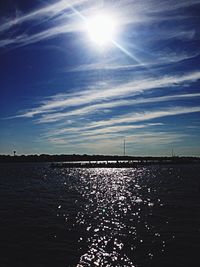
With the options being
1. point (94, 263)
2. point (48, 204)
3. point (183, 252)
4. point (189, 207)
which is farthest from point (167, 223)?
point (48, 204)

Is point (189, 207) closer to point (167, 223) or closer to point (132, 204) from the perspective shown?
point (132, 204)

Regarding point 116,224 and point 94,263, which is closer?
point 94,263

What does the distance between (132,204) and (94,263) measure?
2416cm

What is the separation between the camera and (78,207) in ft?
126

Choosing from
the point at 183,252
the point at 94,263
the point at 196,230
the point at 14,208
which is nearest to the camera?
the point at 94,263

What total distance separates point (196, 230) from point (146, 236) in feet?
17.2

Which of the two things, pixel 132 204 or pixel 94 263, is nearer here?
pixel 94 263

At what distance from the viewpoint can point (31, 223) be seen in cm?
2828

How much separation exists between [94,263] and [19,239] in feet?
26.1

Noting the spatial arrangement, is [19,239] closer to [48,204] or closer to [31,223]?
[31,223]

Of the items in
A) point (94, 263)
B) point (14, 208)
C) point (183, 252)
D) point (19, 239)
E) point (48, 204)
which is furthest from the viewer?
point (48, 204)

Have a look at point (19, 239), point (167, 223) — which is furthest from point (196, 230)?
point (19, 239)

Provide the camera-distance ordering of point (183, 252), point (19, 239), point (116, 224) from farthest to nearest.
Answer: point (116, 224), point (19, 239), point (183, 252)

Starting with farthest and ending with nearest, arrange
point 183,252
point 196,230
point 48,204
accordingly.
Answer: point 48,204 < point 196,230 < point 183,252
